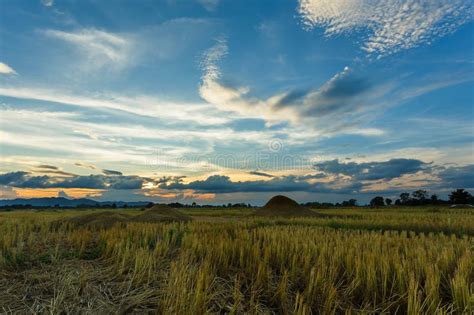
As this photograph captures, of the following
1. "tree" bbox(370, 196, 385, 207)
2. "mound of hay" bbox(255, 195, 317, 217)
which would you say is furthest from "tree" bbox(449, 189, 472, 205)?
"mound of hay" bbox(255, 195, 317, 217)

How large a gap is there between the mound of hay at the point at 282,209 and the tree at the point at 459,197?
70345 mm

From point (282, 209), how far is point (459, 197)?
248 ft

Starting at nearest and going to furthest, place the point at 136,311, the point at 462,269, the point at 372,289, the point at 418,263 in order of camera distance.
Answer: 1. the point at 136,311
2. the point at 372,289
3. the point at 462,269
4. the point at 418,263

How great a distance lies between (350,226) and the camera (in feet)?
50.2

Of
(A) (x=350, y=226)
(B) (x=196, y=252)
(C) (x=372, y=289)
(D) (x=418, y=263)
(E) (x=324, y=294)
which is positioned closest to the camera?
(E) (x=324, y=294)

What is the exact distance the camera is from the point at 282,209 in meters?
31.2

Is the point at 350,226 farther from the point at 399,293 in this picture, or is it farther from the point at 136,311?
the point at 136,311

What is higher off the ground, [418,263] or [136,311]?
[418,263]

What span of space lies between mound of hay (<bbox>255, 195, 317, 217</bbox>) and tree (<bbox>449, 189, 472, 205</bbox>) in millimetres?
70345

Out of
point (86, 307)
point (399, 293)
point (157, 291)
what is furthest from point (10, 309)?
point (399, 293)

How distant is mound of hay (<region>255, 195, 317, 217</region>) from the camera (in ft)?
96.2

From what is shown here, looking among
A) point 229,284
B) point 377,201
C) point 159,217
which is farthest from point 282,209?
point 377,201

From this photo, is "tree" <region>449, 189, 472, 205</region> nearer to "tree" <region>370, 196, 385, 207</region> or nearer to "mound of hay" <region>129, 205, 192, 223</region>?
"tree" <region>370, 196, 385, 207</region>

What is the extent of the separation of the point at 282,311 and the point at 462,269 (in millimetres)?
2623
